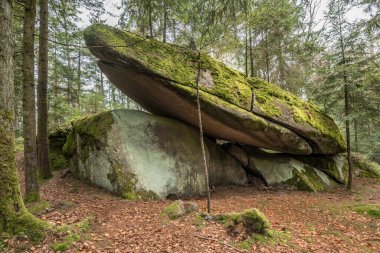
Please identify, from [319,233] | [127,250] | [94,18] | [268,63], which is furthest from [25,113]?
[268,63]

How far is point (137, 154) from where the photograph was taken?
340 inches

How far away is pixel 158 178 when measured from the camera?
28.2ft

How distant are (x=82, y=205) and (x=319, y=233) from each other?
5941 millimetres

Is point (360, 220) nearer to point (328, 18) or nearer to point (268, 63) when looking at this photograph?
point (328, 18)

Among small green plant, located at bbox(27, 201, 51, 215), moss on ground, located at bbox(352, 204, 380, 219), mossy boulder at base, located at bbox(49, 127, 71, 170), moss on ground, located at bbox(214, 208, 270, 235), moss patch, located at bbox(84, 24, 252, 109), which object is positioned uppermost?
moss patch, located at bbox(84, 24, 252, 109)

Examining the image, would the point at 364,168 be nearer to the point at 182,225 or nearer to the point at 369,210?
the point at 369,210

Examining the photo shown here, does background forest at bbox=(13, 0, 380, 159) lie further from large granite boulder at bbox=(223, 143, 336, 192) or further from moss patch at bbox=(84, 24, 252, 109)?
large granite boulder at bbox=(223, 143, 336, 192)

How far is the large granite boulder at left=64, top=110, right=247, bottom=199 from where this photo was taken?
27.0 ft

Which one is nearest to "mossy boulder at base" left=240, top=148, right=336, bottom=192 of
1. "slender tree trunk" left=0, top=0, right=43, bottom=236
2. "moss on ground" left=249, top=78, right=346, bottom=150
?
"moss on ground" left=249, top=78, right=346, bottom=150

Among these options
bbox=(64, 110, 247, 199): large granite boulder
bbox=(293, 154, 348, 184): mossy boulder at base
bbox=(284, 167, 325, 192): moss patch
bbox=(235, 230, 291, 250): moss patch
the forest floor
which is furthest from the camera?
bbox=(293, 154, 348, 184): mossy boulder at base

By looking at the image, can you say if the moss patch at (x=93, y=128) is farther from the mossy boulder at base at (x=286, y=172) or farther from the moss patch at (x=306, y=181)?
the moss patch at (x=306, y=181)

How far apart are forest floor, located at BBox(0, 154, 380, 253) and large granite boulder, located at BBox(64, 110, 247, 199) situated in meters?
0.56

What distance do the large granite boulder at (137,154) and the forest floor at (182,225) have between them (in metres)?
0.56

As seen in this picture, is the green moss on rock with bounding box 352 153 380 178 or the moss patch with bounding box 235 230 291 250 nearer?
the moss patch with bounding box 235 230 291 250
